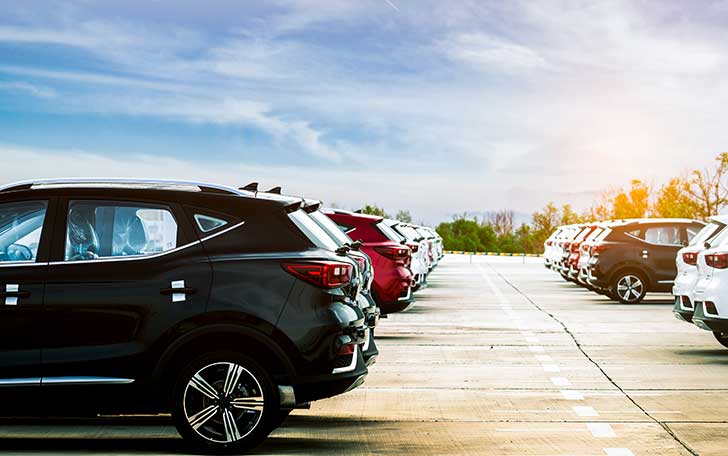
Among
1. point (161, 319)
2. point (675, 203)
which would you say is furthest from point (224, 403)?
point (675, 203)

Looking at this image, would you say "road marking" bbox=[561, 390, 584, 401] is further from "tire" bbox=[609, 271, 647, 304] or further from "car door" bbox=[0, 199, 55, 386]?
"tire" bbox=[609, 271, 647, 304]

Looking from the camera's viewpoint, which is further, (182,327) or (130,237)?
(130,237)

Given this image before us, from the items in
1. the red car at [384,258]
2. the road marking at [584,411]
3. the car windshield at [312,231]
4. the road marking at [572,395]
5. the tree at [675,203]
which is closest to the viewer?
the car windshield at [312,231]

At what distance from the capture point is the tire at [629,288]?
24.8 meters

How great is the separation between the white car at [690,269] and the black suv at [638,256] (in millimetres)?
10374

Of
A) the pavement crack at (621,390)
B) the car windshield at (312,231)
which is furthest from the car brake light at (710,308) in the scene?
the car windshield at (312,231)

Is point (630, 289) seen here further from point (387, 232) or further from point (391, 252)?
point (391, 252)

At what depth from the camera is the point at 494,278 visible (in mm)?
38875

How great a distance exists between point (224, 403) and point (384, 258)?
9.52 metres

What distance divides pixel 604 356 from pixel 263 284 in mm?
7548

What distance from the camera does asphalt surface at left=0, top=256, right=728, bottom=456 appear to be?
26.8ft

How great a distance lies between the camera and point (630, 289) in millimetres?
24906

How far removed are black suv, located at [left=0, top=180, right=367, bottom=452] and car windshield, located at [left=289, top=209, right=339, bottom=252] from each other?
0.11m

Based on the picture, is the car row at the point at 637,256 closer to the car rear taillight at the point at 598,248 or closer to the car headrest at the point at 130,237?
the car rear taillight at the point at 598,248
